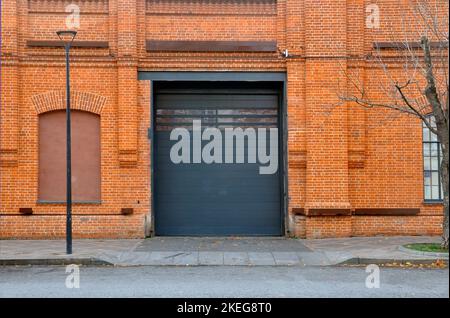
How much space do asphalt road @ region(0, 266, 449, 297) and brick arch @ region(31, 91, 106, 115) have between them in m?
5.43

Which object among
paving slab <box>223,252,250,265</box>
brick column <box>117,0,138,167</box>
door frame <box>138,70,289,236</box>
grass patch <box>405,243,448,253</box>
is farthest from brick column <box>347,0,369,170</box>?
brick column <box>117,0,138,167</box>

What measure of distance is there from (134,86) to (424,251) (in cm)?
857

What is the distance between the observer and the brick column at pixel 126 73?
17.5m

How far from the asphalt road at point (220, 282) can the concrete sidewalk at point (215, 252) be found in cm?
51

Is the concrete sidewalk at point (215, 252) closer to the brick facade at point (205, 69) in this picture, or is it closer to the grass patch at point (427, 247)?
the grass patch at point (427, 247)

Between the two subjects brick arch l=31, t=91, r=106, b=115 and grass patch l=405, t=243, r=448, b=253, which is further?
brick arch l=31, t=91, r=106, b=115

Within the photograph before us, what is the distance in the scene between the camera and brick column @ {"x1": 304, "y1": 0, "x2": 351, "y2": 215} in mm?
17406

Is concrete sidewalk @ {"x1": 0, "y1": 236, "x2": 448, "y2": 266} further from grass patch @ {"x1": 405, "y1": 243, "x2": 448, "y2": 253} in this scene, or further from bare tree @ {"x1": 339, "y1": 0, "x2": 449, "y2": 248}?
bare tree @ {"x1": 339, "y1": 0, "x2": 449, "y2": 248}

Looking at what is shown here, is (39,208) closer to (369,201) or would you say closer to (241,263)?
(241,263)

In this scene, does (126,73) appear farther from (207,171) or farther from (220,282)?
(220,282)

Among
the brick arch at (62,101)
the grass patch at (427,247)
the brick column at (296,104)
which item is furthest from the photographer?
the brick column at (296,104)

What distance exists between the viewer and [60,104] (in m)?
17.5

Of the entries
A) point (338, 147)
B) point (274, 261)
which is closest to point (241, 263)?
point (274, 261)

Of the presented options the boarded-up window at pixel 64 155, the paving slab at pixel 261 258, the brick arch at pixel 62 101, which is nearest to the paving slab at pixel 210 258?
the paving slab at pixel 261 258
